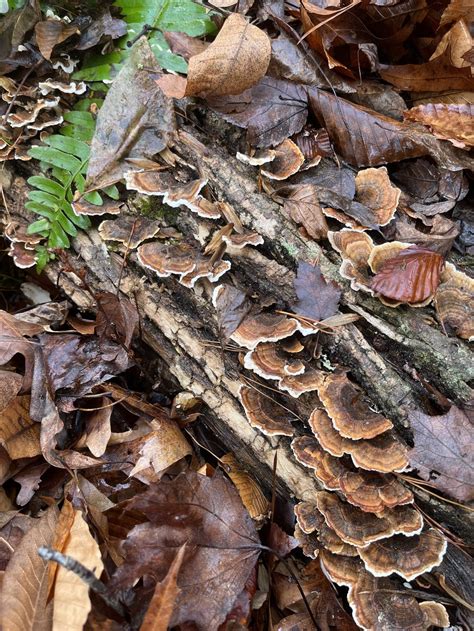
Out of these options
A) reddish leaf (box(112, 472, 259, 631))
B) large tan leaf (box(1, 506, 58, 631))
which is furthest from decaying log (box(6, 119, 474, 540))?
large tan leaf (box(1, 506, 58, 631))

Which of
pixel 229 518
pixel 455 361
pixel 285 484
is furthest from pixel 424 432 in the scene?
pixel 229 518

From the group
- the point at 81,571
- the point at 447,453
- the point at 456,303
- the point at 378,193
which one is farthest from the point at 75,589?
the point at 378,193

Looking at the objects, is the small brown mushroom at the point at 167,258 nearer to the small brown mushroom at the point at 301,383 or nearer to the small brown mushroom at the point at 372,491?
the small brown mushroom at the point at 301,383

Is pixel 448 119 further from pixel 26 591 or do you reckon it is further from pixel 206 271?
pixel 26 591

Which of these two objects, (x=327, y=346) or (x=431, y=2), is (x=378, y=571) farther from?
(x=431, y=2)

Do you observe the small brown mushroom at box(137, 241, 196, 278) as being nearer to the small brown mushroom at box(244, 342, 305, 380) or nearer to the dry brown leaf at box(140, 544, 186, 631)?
the small brown mushroom at box(244, 342, 305, 380)

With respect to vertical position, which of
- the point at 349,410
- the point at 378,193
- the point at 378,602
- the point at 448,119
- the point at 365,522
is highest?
the point at 448,119
